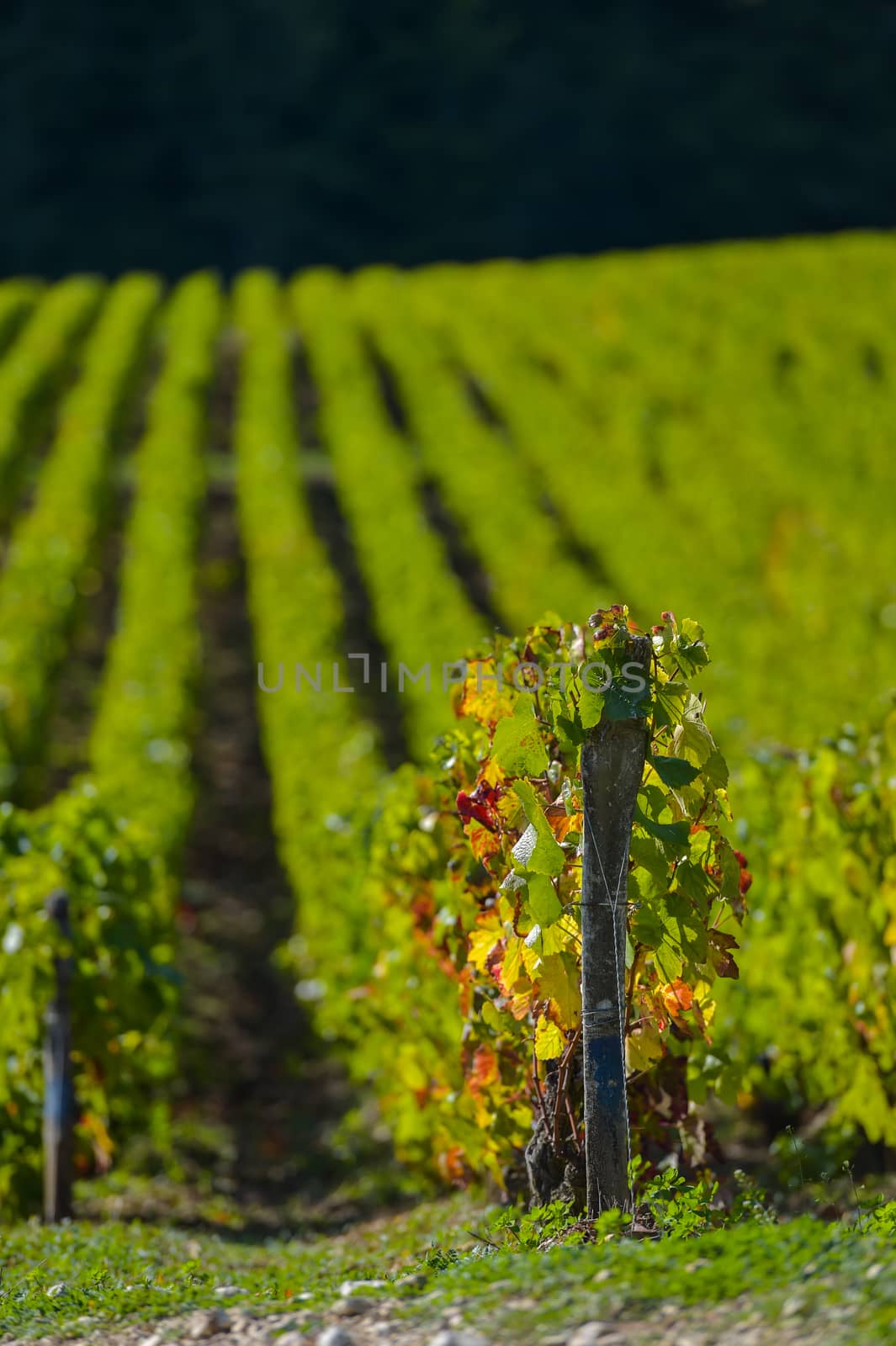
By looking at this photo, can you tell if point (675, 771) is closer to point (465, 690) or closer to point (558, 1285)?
point (465, 690)

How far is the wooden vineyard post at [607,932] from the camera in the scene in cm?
387

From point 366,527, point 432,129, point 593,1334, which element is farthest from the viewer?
point 432,129

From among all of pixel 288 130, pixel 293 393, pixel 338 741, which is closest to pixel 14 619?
pixel 338 741

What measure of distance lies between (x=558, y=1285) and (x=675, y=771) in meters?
1.28

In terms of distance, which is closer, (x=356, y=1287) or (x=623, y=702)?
(x=623, y=702)

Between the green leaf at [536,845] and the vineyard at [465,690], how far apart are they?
15 millimetres

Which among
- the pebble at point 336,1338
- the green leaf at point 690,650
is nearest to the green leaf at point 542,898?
the green leaf at point 690,650

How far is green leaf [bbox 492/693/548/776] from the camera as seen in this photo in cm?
409

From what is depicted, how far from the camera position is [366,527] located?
20016mm

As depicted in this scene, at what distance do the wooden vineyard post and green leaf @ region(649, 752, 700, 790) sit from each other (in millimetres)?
56

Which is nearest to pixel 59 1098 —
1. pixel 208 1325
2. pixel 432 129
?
pixel 208 1325

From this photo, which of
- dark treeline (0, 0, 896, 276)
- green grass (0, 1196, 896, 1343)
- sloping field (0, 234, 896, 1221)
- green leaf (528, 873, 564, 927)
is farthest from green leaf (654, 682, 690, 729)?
dark treeline (0, 0, 896, 276)

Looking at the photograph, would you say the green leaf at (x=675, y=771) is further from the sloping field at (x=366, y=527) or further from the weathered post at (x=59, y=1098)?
the sloping field at (x=366, y=527)

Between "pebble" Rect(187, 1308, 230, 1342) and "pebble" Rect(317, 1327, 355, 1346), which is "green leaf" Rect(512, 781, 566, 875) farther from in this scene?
"pebble" Rect(187, 1308, 230, 1342)
